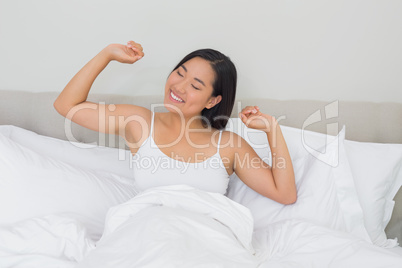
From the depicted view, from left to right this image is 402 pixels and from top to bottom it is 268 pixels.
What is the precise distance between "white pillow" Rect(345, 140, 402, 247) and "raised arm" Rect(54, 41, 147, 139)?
2.88ft

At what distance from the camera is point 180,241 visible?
993 mm

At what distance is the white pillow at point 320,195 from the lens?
139 centimetres

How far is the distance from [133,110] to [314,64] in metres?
0.89

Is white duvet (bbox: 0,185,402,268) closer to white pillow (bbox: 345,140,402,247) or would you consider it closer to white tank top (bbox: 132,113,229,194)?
white tank top (bbox: 132,113,229,194)

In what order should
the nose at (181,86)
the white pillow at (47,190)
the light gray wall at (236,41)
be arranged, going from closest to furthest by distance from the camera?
the white pillow at (47,190)
the nose at (181,86)
the light gray wall at (236,41)

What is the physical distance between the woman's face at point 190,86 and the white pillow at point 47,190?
40 centimetres

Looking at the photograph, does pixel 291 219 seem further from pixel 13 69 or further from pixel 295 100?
pixel 13 69

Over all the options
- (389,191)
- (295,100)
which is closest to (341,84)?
(295,100)

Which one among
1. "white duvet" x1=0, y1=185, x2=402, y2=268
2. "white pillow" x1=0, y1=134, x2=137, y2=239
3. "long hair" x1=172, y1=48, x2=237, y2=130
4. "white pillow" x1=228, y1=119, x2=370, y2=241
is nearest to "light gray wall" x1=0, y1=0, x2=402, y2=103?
"long hair" x1=172, y1=48, x2=237, y2=130

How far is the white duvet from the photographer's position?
3.17 ft

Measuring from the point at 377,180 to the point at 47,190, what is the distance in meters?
1.18

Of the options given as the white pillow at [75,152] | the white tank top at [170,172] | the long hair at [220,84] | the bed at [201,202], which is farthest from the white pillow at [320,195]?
the white pillow at [75,152]

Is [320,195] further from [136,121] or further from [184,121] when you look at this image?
[136,121]

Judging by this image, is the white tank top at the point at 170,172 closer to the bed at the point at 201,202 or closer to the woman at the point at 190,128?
the woman at the point at 190,128
